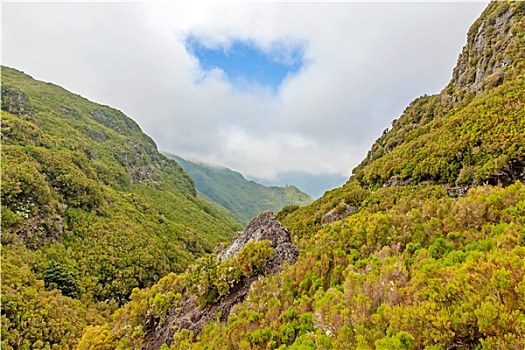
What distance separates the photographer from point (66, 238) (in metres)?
71.4

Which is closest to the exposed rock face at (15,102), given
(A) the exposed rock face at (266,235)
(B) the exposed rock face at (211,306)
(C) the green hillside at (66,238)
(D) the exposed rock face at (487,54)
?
(C) the green hillside at (66,238)

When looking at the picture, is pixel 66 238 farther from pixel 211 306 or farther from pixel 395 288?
pixel 395 288

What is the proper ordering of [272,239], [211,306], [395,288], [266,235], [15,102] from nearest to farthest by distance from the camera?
1. [395,288]
2. [211,306]
3. [272,239]
4. [266,235]
5. [15,102]

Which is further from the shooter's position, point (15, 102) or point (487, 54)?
point (15, 102)

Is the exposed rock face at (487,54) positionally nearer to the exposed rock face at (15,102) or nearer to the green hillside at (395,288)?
the green hillside at (395,288)

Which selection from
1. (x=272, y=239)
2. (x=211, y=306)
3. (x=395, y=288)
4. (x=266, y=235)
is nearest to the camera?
(x=395, y=288)

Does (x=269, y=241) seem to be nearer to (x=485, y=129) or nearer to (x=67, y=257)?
(x=485, y=129)

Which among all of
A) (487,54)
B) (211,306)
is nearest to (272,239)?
(211,306)

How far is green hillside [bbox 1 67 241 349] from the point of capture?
4259 centimetres

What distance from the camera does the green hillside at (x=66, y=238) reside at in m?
42.6

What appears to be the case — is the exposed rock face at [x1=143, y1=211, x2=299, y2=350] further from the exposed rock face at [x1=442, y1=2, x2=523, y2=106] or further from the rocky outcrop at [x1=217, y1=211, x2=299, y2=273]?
the exposed rock face at [x1=442, y1=2, x2=523, y2=106]

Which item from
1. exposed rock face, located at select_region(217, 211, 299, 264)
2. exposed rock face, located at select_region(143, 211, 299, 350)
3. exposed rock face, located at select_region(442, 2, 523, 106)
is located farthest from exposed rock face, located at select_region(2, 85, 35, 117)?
exposed rock face, located at select_region(442, 2, 523, 106)

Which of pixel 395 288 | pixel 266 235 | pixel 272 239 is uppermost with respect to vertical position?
pixel 266 235

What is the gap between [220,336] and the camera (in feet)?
28.4
